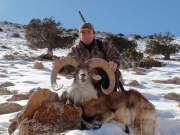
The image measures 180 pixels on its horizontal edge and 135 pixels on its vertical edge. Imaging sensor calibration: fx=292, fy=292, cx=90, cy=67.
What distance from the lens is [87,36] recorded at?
654cm

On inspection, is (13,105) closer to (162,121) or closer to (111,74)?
(111,74)

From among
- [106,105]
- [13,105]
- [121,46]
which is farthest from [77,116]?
[121,46]

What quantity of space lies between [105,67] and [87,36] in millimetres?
985

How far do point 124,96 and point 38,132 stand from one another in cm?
201

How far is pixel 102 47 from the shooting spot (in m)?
6.71

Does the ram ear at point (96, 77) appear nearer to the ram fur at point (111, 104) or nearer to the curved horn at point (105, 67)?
the ram fur at point (111, 104)

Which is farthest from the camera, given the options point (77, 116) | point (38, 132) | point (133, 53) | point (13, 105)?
point (133, 53)

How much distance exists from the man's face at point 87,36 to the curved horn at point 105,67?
862 millimetres

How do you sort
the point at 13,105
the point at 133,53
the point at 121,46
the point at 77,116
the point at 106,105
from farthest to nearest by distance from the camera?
the point at 121,46 → the point at 133,53 → the point at 13,105 → the point at 106,105 → the point at 77,116

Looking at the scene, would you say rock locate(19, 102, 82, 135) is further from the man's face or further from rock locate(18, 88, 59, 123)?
the man's face

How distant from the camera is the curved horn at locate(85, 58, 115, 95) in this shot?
19.2 ft

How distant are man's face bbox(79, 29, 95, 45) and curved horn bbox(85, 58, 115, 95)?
2.83 feet

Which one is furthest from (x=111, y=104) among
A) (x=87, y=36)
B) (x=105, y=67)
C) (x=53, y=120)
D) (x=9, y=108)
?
(x=9, y=108)

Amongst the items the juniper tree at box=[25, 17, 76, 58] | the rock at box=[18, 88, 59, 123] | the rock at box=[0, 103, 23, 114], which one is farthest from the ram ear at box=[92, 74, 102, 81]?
the juniper tree at box=[25, 17, 76, 58]
